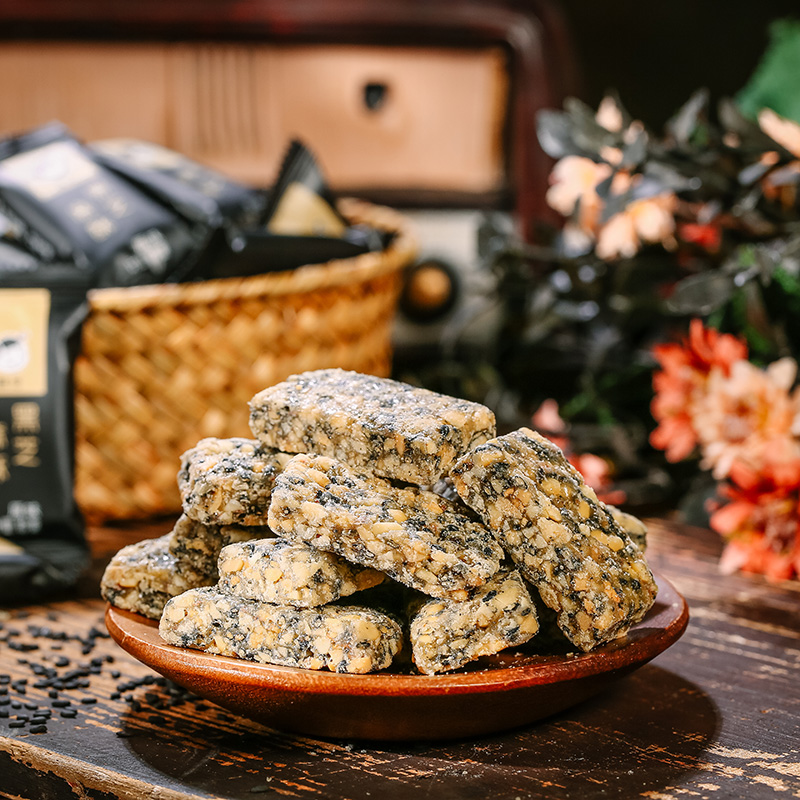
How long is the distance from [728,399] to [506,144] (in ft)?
2.86

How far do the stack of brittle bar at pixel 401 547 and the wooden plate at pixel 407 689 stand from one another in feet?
0.04

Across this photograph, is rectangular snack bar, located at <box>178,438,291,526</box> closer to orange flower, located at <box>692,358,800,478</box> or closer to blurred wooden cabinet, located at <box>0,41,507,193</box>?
orange flower, located at <box>692,358,800,478</box>

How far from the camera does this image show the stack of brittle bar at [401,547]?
25.1 inches

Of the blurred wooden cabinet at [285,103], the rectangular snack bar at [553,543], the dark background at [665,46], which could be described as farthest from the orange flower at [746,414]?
the dark background at [665,46]

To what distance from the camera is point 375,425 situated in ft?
2.20

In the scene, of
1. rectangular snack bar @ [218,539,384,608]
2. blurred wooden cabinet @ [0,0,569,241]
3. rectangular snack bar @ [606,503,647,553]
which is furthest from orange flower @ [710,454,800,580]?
blurred wooden cabinet @ [0,0,569,241]

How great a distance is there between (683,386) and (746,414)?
0.10 m

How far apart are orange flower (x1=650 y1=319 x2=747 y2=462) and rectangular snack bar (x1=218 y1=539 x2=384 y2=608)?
604mm

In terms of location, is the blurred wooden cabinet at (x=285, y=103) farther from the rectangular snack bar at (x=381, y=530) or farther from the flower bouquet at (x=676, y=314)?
the rectangular snack bar at (x=381, y=530)

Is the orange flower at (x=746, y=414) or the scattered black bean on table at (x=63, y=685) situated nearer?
the scattered black bean on table at (x=63, y=685)

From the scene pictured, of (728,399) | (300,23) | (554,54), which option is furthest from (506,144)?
(728,399)

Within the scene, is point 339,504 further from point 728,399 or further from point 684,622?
point 728,399

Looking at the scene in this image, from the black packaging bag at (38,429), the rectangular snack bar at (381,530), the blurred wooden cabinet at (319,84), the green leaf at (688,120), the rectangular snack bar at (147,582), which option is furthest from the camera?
the blurred wooden cabinet at (319,84)

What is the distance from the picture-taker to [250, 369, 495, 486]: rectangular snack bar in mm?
656
